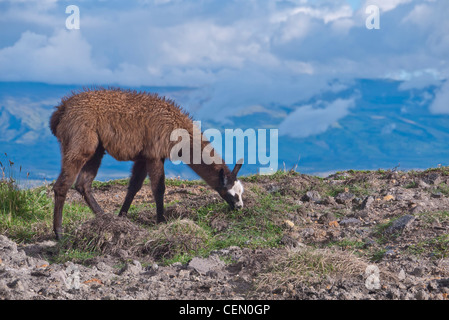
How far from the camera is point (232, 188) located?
9.67m

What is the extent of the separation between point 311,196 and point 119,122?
4.08m

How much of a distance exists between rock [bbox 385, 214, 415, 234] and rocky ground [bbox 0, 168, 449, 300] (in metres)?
0.02

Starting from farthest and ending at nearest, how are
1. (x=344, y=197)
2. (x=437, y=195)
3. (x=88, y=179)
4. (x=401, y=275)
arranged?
(x=344, y=197) < (x=437, y=195) < (x=88, y=179) < (x=401, y=275)

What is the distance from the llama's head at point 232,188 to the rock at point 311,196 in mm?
1645

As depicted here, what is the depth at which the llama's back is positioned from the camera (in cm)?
893

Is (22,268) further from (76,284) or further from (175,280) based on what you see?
(175,280)

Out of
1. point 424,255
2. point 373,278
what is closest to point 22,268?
point 373,278

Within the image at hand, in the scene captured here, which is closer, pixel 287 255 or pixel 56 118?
pixel 287 255

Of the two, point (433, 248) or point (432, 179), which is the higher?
point (432, 179)

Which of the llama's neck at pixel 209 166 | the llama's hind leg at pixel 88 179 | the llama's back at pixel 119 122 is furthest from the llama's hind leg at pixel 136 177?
the llama's neck at pixel 209 166

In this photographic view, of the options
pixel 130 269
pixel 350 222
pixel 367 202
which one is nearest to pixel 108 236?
pixel 130 269

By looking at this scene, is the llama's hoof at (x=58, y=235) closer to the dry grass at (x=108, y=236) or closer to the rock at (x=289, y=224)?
the dry grass at (x=108, y=236)

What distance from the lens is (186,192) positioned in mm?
12000

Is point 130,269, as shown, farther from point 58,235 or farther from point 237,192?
point 237,192
